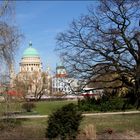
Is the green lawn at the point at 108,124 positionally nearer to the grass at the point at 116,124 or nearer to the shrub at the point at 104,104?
the grass at the point at 116,124

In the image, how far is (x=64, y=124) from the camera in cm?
1524

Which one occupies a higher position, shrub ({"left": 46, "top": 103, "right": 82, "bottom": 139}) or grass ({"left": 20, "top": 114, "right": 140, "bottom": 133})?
shrub ({"left": 46, "top": 103, "right": 82, "bottom": 139})

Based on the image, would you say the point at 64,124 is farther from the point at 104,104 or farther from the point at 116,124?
the point at 104,104

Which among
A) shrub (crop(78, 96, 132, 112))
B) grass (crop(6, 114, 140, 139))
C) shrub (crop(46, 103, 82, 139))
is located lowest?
grass (crop(6, 114, 140, 139))

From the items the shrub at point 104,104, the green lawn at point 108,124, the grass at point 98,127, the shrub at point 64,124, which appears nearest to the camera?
the shrub at point 64,124

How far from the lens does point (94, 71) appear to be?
44.2 meters

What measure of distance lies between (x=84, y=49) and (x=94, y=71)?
104 inches

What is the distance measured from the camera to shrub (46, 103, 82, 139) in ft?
49.8

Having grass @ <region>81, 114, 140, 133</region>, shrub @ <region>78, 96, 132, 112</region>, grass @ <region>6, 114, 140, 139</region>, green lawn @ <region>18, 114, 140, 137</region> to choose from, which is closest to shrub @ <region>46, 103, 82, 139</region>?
grass @ <region>6, 114, 140, 139</region>

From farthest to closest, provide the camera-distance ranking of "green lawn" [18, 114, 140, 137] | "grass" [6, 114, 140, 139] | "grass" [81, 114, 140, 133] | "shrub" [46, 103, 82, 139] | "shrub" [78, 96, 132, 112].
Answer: "shrub" [78, 96, 132, 112] → "grass" [81, 114, 140, 133] → "green lawn" [18, 114, 140, 137] → "grass" [6, 114, 140, 139] → "shrub" [46, 103, 82, 139]

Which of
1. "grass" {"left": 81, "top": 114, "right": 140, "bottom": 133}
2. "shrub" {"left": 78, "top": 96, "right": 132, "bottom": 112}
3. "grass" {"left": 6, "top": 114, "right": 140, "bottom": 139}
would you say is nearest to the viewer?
"grass" {"left": 6, "top": 114, "right": 140, "bottom": 139}

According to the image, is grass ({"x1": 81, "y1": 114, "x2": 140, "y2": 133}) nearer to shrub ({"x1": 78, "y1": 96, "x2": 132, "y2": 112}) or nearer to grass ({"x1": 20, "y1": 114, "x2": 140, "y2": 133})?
grass ({"x1": 20, "y1": 114, "x2": 140, "y2": 133})

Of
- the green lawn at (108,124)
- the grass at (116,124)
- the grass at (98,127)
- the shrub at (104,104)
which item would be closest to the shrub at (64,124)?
the grass at (98,127)

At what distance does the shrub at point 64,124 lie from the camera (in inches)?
598
